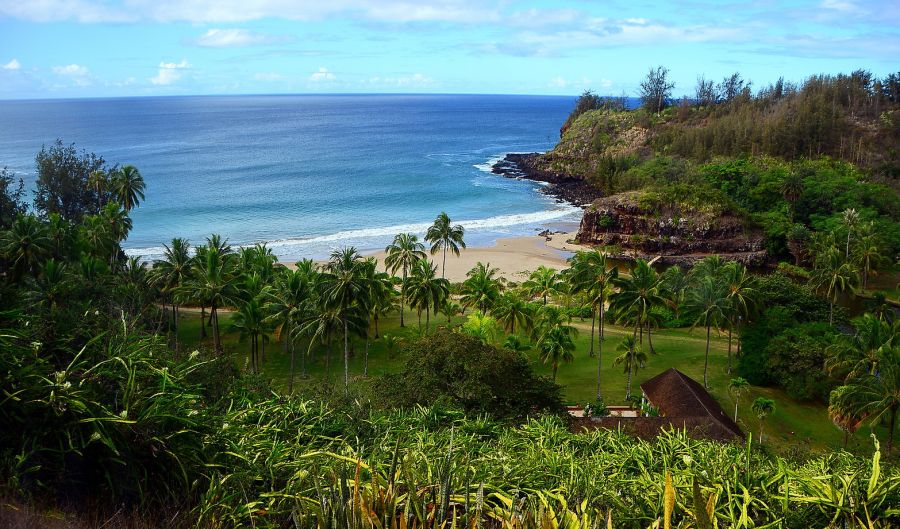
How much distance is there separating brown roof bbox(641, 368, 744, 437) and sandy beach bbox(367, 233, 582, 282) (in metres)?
28.0

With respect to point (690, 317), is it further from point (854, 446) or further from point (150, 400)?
point (150, 400)

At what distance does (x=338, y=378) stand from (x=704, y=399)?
19.2m

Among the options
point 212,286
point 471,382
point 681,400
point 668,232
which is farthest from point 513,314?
point 668,232

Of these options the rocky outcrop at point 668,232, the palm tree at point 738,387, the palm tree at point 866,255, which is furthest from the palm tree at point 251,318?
the palm tree at point 866,255

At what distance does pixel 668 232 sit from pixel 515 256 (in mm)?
17595

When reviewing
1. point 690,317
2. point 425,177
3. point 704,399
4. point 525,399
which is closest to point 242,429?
point 525,399

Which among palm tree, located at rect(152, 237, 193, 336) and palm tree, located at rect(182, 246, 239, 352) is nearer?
palm tree, located at rect(182, 246, 239, 352)

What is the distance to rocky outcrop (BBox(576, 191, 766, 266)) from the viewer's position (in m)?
67.9

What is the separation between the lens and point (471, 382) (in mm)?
24703

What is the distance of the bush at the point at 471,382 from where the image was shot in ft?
80.5

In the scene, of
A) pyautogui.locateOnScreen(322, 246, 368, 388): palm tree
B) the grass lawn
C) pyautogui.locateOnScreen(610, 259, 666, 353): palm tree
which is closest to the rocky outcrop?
the grass lawn

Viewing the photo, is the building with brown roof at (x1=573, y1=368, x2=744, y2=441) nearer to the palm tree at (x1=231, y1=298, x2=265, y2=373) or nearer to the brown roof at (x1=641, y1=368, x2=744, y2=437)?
the brown roof at (x1=641, y1=368, x2=744, y2=437)

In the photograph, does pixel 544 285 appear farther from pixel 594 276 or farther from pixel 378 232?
pixel 378 232

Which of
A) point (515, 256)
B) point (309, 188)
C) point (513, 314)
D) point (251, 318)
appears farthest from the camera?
point (309, 188)
